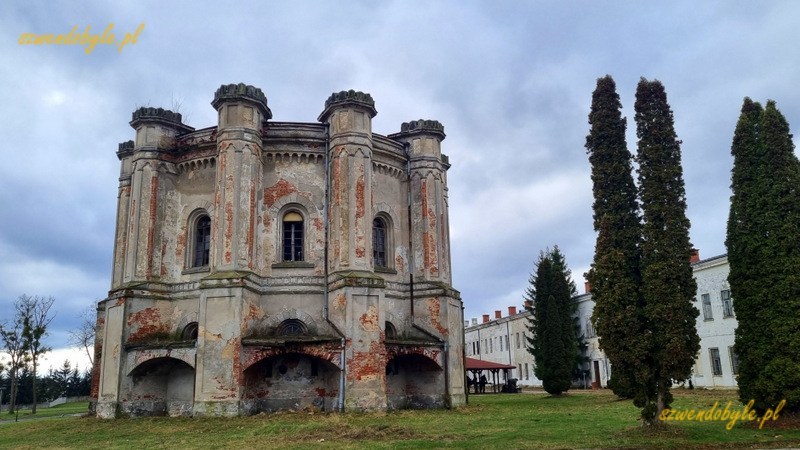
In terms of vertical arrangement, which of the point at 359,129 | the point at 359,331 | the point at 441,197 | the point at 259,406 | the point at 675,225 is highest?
the point at 359,129

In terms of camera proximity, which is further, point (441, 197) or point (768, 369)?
point (441, 197)

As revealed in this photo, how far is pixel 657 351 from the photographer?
47.1 ft

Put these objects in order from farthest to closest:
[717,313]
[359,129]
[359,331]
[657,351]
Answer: [717,313] < [359,129] < [359,331] < [657,351]

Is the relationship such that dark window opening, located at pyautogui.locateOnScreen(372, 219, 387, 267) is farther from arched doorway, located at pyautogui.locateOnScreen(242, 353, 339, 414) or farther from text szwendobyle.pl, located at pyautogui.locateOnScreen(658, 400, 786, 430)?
text szwendobyle.pl, located at pyautogui.locateOnScreen(658, 400, 786, 430)

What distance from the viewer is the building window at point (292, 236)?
23828 mm

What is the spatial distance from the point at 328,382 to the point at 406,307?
4.76 m

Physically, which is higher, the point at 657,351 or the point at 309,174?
the point at 309,174

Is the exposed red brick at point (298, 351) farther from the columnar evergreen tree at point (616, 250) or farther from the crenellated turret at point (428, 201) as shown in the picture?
the columnar evergreen tree at point (616, 250)

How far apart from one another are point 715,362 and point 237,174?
2900 cm

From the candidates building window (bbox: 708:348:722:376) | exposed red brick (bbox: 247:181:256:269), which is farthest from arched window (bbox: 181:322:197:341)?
building window (bbox: 708:348:722:376)

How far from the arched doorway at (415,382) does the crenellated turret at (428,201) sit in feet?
11.3

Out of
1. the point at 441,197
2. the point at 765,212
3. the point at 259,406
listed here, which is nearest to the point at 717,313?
the point at 441,197

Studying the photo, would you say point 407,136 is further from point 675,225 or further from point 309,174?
point 675,225

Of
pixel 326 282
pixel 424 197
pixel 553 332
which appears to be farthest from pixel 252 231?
pixel 553 332
